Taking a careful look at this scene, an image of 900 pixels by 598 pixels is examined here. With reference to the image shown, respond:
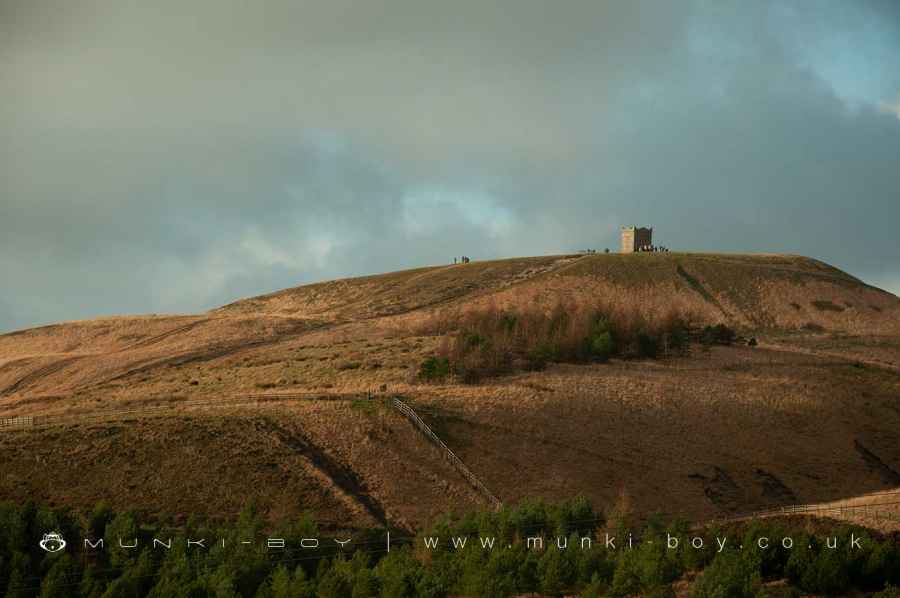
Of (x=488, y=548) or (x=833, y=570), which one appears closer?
(x=833, y=570)

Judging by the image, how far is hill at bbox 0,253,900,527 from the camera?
4594 centimetres

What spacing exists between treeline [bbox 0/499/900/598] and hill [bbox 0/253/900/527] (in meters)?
6.63

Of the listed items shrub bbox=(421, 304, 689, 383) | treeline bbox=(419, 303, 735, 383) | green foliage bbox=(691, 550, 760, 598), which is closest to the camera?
green foliage bbox=(691, 550, 760, 598)

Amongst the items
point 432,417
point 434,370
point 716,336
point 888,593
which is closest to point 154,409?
point 432,417

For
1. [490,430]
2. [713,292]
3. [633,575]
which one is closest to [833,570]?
[633,575]

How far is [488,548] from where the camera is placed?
115 feet

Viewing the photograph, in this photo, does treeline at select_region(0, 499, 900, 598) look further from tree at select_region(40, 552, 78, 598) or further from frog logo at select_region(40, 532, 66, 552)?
frog logo at select_region(40, 532, 66, 552)

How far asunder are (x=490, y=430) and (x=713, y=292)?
55.7m

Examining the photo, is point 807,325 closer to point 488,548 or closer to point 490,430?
point 490,430

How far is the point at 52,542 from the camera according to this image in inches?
1419

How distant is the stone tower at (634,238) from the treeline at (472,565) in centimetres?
8852

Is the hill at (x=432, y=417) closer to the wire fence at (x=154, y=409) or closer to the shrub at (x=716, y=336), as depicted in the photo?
the wire fence at (x=154, y=409)

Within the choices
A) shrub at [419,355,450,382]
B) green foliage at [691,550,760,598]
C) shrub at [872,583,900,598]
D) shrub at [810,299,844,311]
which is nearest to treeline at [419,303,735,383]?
shrub at [419,355,450,382]

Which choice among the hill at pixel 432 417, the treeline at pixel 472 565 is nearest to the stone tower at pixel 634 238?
the hill at pixel 432 417
